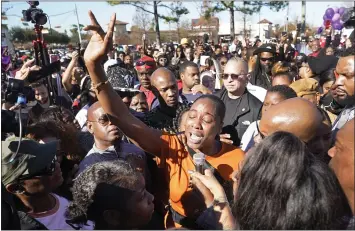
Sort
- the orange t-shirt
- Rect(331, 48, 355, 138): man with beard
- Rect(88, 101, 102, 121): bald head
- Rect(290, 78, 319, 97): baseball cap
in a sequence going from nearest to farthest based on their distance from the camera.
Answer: the orange t-shirt → Rect(331, 48, 355, 138): man with beard → Rect(88, 101, 102, 121): bald head → Rect(290, 78, 319, 97): baseball cap

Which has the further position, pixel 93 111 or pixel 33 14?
pixel 33 14

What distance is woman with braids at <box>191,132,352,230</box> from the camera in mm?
1099

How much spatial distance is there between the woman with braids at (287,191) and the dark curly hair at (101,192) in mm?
559

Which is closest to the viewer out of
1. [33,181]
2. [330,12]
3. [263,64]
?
[33,181]

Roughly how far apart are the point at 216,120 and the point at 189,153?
0.99 feet

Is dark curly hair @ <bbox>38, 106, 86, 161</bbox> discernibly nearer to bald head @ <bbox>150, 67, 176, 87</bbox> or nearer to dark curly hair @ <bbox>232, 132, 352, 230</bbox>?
bald head @ <bbox>150, 67, 176, 87</bbox>

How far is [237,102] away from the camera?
3330 mm

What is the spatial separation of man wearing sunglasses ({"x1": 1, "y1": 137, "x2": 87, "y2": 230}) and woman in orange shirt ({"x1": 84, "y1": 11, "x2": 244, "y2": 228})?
1.32ft

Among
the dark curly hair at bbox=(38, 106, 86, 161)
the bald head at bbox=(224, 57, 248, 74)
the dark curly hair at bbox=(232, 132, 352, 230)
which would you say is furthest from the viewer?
the bald head at bbox=(224, 57, 248, 74)

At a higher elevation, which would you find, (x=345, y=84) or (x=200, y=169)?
(x=345, y=84)

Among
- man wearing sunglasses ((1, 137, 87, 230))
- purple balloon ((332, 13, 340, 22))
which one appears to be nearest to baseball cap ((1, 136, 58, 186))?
man wearing sunglasses ((1, 137, 87, 230))

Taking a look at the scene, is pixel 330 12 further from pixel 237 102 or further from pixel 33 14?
pixel 33 14

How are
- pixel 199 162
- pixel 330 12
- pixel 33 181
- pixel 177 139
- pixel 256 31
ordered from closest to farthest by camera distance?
pixel 33 181
pixel 199 162
pixel 177 139
pixel 330 12
pixel 256 31

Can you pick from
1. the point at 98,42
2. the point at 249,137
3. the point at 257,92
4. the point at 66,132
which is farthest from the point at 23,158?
the point at 257,92
